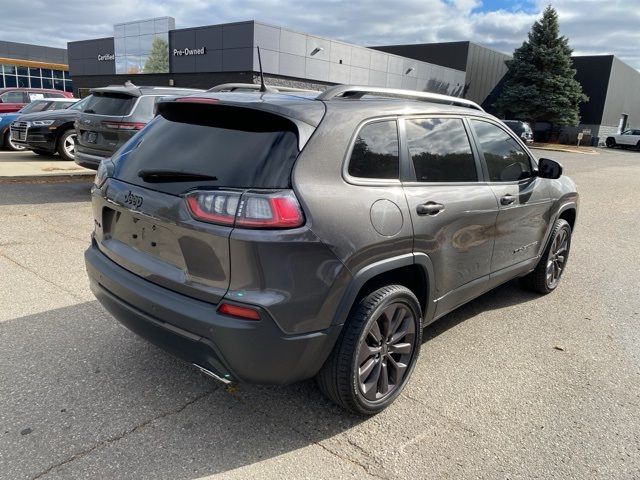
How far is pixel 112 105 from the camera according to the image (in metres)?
8.48

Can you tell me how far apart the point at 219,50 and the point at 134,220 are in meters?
26.8

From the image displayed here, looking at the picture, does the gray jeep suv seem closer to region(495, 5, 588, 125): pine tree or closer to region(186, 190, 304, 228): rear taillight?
region(186, 190, 304, 228): rear taillight

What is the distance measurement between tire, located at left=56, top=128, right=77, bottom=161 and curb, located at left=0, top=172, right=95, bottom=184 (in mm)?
1877

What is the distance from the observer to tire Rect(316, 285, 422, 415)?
103 inches

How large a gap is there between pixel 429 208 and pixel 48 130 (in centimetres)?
1159

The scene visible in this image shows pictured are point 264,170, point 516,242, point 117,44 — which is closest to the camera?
point 264,170

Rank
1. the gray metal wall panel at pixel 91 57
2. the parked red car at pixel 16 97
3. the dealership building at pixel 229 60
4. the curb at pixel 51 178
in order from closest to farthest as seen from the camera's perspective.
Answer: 1. the curb at pixel 51 178
2. the parked red car at pixel 16 97
3. the dealership building at pixel 229 60
4. the gray metal wall panel at pixel 91 57

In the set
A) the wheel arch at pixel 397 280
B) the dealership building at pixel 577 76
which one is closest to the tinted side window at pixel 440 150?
the wheel arch at pixel 397 280

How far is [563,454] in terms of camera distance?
2.62 metres

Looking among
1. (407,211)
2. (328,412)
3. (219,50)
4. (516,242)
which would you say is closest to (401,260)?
(407,211)

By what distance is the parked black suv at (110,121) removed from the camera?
8.12m

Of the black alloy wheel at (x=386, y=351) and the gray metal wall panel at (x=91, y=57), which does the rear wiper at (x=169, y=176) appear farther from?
the gray metal wall panel at (x=91, y=57)

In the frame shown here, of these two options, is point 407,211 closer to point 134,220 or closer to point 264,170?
point 264,170

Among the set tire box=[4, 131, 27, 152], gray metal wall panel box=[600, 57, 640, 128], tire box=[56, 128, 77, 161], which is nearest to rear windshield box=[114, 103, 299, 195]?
tire box=[56, 128, 77, 161]
